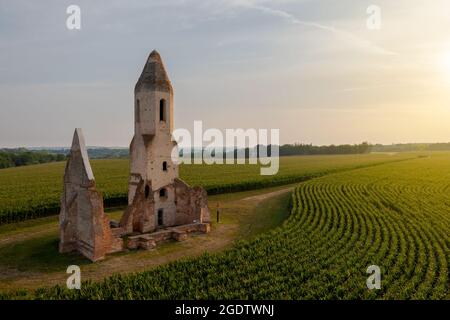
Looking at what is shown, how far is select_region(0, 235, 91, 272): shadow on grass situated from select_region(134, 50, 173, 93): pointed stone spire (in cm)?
1128

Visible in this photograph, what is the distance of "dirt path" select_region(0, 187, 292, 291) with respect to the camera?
15789mm

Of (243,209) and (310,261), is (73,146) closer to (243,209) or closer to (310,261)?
(310,261)

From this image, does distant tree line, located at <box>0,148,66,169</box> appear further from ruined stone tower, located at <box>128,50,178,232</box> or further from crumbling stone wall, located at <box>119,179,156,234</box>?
crumbling stone wall, located at <box>119,179,156,234</box>

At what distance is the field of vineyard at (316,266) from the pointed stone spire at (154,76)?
38.4ft

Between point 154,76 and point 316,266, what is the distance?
1568 cm

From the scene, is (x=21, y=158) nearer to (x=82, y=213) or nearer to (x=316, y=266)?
(x=82, y=213)

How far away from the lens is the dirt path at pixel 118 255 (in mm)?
15789

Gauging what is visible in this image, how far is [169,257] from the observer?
18516 millimetres

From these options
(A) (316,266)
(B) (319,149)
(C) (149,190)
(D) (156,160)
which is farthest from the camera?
(B) (319,149)

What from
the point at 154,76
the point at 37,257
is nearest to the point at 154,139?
the point at 154,76

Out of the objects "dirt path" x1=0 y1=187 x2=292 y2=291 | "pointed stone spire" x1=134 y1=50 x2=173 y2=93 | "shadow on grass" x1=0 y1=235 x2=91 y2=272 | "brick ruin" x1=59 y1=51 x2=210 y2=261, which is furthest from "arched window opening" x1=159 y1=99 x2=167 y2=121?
"shadow on grass" x1=0 y1=235 x2=91 y2=272

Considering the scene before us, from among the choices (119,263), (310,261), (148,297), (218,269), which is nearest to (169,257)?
(119,263)

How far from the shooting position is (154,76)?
23.4 metres
